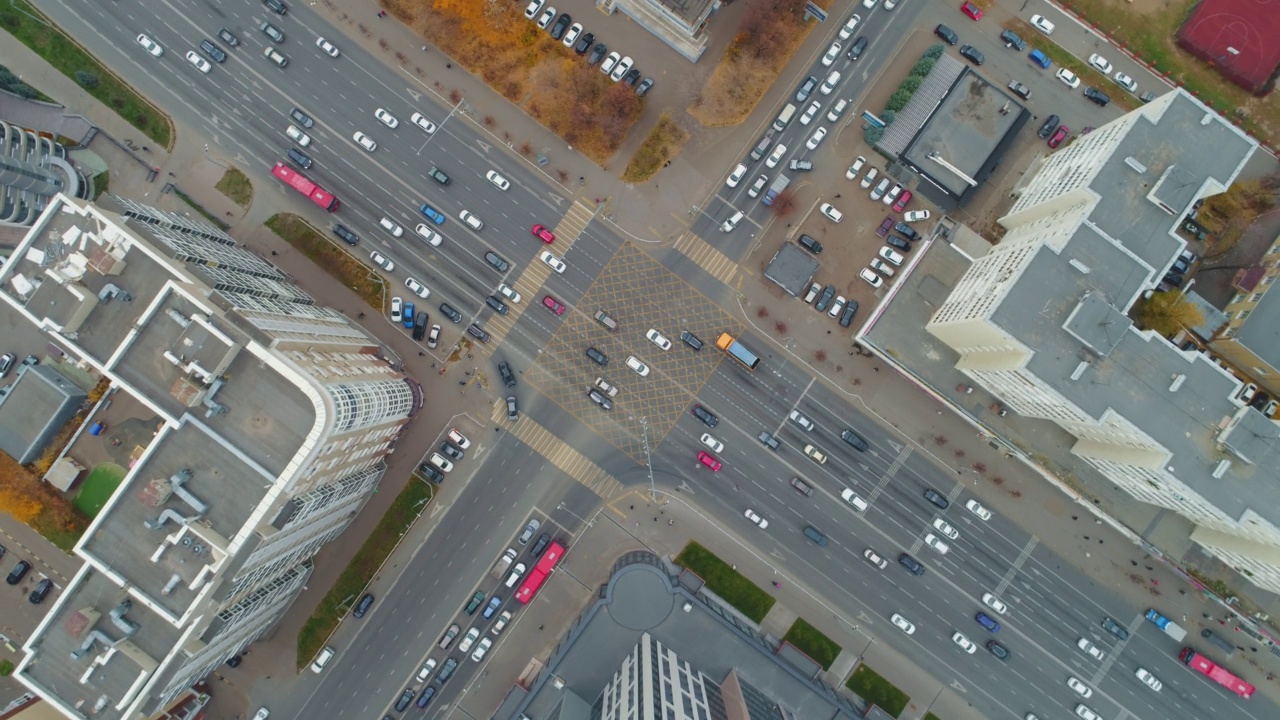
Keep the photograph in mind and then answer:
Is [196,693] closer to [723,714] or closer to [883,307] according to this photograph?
[723,714]

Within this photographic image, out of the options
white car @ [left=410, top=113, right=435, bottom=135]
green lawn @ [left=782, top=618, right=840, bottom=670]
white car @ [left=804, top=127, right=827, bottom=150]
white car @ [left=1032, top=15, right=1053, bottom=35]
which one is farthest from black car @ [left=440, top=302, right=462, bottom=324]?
white car @ [left=1032, top=15, right=1053, bottom=35]

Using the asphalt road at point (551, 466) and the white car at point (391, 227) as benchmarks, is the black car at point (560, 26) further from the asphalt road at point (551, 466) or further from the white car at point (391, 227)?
the white car at point (391, 227)

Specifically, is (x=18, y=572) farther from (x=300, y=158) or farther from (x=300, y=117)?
(x=300, y=117)

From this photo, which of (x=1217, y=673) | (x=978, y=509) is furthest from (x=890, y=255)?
(x=1217, y=673)

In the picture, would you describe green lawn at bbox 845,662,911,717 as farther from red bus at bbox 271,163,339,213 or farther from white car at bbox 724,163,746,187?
red bus at bbox 271,163,339,213

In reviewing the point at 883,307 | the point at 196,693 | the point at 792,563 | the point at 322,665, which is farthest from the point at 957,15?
the point at 196,693
